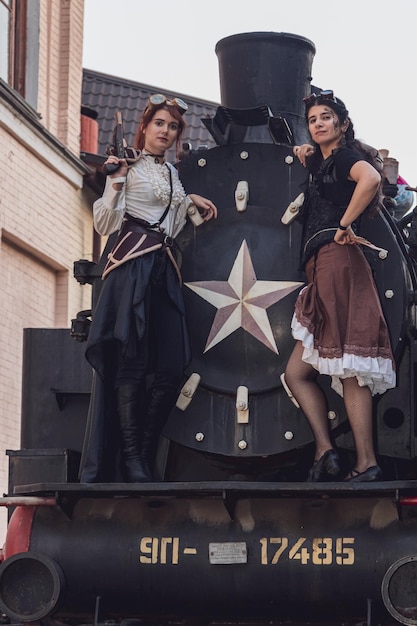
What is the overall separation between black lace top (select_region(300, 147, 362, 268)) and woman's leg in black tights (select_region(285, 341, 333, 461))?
0.45 metres

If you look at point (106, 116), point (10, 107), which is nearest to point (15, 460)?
point (10, 107)

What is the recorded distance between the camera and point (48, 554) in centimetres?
606

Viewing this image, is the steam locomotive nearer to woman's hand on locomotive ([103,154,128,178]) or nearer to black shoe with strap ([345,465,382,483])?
black shoe with strap ([345,465,382,483])

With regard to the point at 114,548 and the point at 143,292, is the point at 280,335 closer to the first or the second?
the point at 143,292

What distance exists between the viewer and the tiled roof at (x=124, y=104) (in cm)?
1864

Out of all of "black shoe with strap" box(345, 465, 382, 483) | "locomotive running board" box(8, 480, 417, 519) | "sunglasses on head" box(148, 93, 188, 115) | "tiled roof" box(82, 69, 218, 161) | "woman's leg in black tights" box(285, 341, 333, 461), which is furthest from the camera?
"tiled roof" box(82, 69, 218, 161)

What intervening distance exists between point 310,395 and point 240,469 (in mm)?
518

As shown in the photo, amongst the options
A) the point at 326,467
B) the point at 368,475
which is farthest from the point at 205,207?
the point at 368,475

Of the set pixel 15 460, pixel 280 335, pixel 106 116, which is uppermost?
pixel 106 116

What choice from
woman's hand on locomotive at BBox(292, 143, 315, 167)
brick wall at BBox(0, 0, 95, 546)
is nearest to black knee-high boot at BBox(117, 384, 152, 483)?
woman's hand on locomotive at BBox(292, 143, 315, 167)

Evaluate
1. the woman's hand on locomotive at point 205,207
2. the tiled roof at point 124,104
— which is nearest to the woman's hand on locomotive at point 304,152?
the woman's hand on locomotive at point 205,207

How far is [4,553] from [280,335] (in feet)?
4.86

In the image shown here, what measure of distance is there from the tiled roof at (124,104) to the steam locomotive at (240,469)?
11.4 metres

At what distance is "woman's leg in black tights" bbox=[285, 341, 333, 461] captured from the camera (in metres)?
6.19
